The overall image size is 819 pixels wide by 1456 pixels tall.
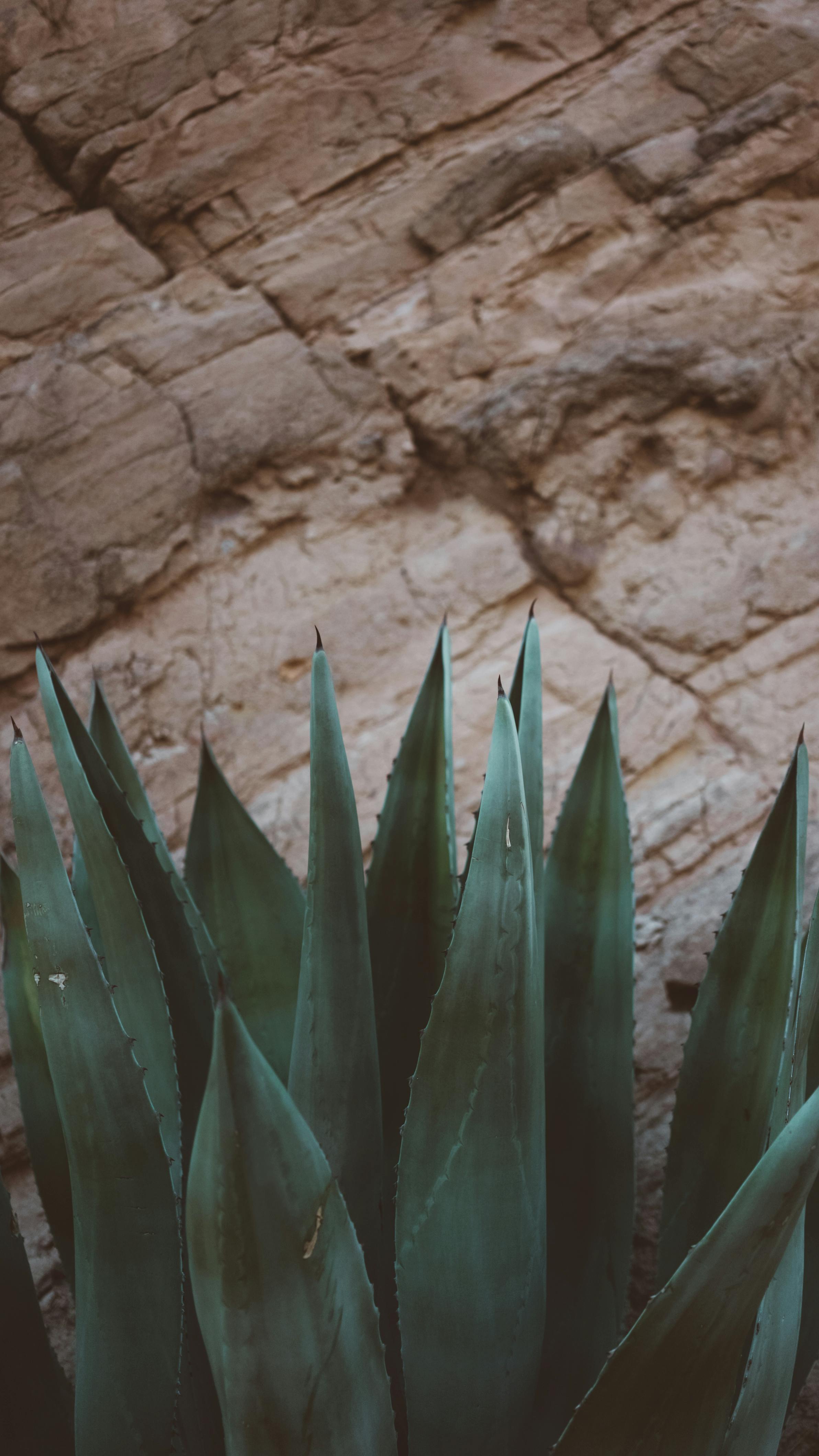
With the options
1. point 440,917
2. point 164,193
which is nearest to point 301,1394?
point 440,917

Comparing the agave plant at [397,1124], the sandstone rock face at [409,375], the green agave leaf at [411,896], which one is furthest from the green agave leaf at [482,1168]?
the sandstone rock face at [409,375]

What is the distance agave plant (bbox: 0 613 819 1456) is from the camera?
56 cm

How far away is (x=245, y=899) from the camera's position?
3.36 ft

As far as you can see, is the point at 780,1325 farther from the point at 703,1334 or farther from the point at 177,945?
the point at 177,945

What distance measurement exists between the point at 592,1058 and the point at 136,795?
0.48m

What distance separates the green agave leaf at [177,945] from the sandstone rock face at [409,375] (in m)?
0.66

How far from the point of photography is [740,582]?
1694 mm

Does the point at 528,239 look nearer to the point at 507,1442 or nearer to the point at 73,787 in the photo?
the point at 73,787

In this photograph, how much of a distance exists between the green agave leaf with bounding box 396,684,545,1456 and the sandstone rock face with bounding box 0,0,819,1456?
2.85ft

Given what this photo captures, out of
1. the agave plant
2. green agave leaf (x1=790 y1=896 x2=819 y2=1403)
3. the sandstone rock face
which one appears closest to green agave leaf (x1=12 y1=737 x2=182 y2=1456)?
Result: the agave plant

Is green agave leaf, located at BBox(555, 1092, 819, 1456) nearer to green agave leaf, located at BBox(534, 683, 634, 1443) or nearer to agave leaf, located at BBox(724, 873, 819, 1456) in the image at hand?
agave leaf, located at BBox(724, 873, 819, 1456)

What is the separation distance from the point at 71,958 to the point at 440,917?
345mm

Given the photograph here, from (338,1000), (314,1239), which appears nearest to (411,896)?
(338,1000)

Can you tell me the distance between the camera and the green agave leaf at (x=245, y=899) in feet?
3.32
